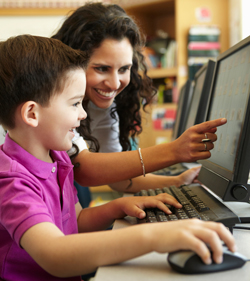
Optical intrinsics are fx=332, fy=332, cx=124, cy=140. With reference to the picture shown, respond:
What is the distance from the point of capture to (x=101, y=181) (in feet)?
3.17

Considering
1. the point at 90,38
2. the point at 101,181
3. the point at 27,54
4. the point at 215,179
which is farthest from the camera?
the point at 90,38

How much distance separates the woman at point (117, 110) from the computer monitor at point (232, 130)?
4 centimetres

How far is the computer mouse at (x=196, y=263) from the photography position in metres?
0.45

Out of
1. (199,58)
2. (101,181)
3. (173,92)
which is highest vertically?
(199,58)

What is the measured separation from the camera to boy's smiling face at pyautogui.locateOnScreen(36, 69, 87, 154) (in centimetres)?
69

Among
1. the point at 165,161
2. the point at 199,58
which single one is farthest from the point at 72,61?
the point at 199,58

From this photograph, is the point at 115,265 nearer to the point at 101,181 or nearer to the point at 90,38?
the point at 101,181

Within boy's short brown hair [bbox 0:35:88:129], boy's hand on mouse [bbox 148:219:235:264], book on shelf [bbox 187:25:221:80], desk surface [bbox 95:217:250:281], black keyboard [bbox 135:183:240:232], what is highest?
book on shelf [bbox 187:25:221:80]

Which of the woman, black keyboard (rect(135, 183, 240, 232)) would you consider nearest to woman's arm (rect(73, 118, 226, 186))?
the woman

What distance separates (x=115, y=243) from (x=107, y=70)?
824 millimetres

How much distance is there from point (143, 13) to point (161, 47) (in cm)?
47

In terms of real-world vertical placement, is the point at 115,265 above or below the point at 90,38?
below

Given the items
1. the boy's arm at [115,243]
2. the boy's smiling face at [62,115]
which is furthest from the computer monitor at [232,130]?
the boy's smiling face at [62,115]

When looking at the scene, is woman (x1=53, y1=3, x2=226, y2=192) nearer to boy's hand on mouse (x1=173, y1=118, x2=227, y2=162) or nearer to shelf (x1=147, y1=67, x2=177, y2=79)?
boy's hand on mouse (x1=173, y1=118, x2=227, y2=162)
